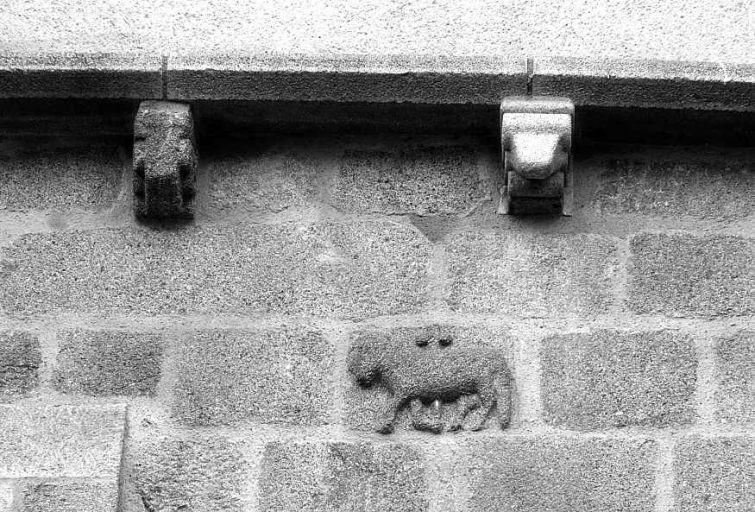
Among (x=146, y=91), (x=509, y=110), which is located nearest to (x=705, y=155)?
(x=509, y=110)

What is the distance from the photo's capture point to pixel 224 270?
315cm

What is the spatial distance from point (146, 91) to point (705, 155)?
125 cm

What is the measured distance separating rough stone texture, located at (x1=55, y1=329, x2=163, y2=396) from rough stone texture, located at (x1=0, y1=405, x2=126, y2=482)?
0.17ft

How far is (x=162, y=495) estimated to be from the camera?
298cm

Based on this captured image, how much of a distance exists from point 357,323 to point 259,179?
41 cm

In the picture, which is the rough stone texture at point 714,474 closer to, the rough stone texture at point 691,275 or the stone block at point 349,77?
the rough stone texture at point 691,275

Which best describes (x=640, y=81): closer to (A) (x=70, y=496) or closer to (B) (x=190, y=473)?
(B) (x=190, y=473)

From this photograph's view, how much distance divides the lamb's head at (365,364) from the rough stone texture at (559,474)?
241 mm

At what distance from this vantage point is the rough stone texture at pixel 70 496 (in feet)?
9.54

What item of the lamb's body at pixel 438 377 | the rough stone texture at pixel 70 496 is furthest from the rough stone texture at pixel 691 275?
the rough stone texture at pixel 70 496

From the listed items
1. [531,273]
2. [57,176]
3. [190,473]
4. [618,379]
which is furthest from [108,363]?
[618,379]

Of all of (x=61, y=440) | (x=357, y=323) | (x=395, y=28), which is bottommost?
(x=61, y=440)

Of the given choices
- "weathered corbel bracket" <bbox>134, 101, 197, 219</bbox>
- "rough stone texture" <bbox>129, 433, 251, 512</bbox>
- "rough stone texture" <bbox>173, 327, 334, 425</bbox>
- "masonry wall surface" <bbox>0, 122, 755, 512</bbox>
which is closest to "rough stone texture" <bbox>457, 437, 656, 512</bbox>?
"masonry wall surface" <bbox>0, 122, 755, 512</bbox>

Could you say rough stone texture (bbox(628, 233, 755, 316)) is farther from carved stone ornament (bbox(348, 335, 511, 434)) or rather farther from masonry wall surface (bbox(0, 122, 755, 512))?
carved stone ornament (bbox(348, 335, 511, 434))
